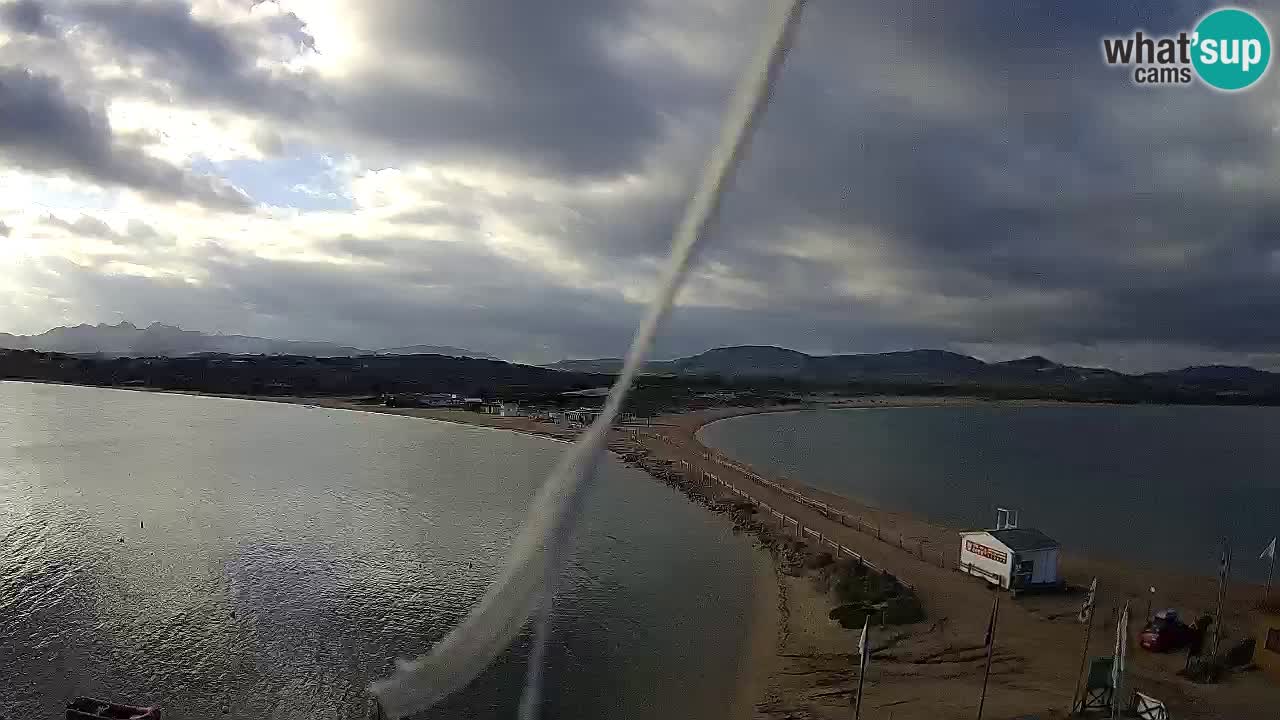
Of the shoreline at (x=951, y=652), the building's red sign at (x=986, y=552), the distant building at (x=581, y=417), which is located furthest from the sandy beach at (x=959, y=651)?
the distant building at (x=581, y=417)

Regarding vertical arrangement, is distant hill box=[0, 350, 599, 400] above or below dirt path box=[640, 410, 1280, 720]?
above

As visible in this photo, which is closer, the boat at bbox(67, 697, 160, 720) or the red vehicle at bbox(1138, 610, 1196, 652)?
the boat at bbox(67, 697, 160, 720)

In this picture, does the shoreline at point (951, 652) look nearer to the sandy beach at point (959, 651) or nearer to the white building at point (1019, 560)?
the sandy beach at point (959, 651)

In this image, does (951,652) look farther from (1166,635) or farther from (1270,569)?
(1270,569)

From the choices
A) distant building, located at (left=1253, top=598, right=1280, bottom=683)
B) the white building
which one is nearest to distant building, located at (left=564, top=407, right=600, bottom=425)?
the white building

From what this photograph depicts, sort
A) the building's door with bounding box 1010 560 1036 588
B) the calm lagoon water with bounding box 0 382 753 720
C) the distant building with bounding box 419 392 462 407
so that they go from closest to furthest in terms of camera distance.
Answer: the calm lagoon water with bounding box 0 382 753 720, the building's door with bounding box 1010 560 1036 588, the distant building with bounding box 419 392 462 407

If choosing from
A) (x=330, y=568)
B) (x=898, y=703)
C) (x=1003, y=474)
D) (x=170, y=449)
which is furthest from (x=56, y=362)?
(x=898, y=703)

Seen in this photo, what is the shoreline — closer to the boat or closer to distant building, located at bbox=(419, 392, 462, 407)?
the boat
